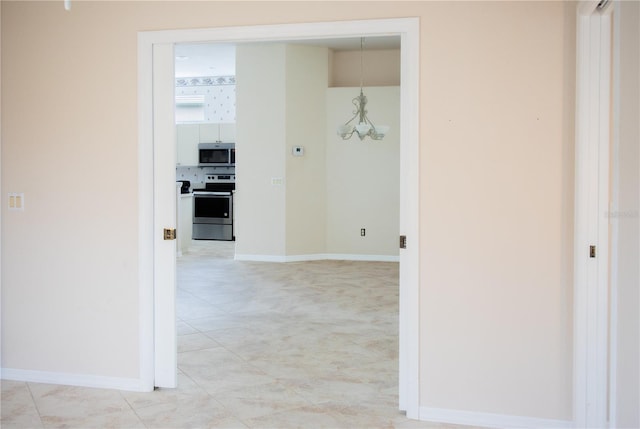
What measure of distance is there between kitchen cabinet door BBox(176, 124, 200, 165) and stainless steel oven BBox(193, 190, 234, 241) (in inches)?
32.7

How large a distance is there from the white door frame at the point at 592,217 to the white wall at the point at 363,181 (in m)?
5.58

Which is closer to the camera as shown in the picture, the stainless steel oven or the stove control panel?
the stainless steel oven

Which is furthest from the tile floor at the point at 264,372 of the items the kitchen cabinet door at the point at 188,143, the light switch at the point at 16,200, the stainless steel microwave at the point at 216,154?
the kitchen cabinet door at the point at 188,143

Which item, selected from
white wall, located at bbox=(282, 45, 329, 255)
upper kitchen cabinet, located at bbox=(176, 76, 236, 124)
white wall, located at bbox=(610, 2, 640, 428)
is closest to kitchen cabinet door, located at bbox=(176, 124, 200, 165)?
upper kitchen cabinet, located at bbox=(176, 76, 236, 124)

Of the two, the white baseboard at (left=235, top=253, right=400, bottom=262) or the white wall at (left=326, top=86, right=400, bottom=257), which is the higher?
the white wall at (left=326, top=86, right=400, bottom=257)

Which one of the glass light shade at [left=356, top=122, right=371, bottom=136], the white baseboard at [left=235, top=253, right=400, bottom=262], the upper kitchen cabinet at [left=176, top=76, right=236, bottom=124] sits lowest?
the white baseboard at [left=235, top=253, right=400, bottom=262]

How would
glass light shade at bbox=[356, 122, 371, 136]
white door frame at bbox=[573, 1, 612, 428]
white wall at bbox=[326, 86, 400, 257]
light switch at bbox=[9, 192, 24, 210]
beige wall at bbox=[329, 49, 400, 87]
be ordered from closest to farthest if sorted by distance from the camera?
white door frame at bbox=[573, 1, 612, 428], light switch at bbox=[9, 192, 24, 210], glass light shade at bbox=[356, 122, 371, 136], white wall at bbox=[326, 86, 400, 257], beige wall at bbox=[329, 49, 400, 87]

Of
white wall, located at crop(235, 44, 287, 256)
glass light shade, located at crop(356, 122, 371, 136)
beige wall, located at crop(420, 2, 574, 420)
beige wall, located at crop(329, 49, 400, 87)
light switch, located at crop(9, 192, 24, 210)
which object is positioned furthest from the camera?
beige wall, located at crop(329, 49, 400, 87)

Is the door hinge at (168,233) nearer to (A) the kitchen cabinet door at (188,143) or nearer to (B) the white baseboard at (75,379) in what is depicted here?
(B) the white baseboard at (75,379)

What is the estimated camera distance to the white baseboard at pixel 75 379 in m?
3.26

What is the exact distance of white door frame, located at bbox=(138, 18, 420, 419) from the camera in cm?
289

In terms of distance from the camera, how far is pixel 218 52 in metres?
8.77

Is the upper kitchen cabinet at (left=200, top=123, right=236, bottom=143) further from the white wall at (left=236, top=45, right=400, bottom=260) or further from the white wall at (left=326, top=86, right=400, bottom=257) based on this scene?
the white wall at (left=326, top=86, right=400, bottom=257)

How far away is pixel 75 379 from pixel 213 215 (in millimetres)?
7059
